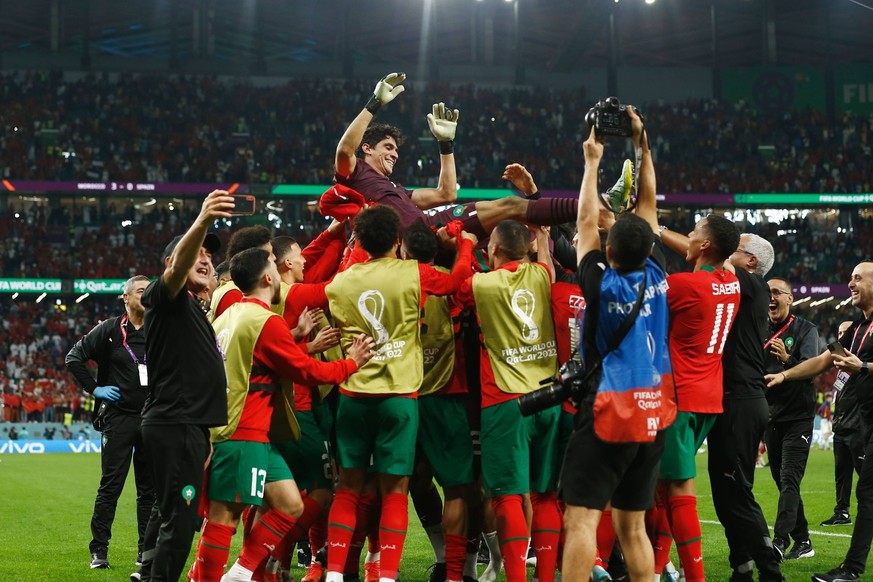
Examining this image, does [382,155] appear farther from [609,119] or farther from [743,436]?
[743,436]

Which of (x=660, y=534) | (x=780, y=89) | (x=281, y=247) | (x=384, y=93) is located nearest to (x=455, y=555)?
(x=660, y=534)

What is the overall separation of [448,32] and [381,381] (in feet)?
145

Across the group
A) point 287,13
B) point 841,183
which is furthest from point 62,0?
point 841,183

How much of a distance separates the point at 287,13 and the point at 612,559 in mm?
42564

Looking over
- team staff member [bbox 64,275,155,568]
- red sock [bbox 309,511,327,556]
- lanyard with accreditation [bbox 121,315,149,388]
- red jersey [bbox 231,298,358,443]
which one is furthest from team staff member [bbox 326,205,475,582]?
lanyard with accreditation [bbox 121,315,149,388]

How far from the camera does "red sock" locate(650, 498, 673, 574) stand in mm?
6965

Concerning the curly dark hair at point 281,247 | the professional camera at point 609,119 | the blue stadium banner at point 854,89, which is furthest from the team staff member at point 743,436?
the blue stadium banner at point 854,89

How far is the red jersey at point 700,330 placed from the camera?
21.3ft

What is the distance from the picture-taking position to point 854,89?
49.2 m

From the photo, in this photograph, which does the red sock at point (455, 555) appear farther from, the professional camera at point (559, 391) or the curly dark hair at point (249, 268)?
the curly dark hair at point (249, 268)

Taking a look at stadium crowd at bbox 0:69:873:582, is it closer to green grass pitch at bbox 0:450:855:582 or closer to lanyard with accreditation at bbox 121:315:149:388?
lanyard with accreditation at bbox 121:315:149:388

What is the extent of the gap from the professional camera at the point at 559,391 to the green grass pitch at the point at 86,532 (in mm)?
2728

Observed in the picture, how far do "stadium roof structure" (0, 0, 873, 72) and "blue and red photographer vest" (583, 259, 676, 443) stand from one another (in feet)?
133

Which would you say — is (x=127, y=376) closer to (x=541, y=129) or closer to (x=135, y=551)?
(x=135, y=551)
